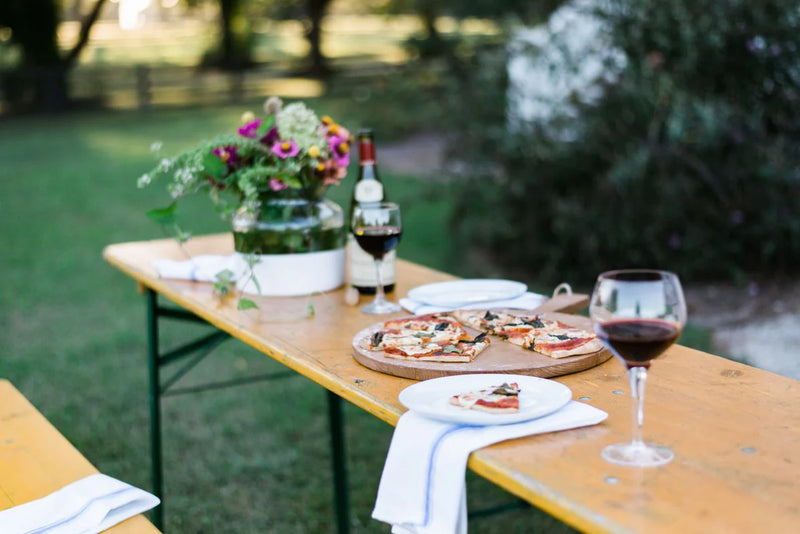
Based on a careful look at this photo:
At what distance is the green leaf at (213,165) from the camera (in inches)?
95.0

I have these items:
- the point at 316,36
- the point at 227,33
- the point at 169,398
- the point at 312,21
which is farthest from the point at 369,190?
the point at 227,33

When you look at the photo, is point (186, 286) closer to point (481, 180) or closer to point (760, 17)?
point (481, 180)

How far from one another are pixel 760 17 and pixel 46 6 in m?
16.3

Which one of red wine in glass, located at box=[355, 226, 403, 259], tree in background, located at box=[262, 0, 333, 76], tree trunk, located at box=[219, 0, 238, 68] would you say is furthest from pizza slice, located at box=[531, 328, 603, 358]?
tree trunk, located at box=[219, 0, 238, 68]

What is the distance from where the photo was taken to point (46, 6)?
1848 cm

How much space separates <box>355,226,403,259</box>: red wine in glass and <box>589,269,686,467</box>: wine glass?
34.6 inches

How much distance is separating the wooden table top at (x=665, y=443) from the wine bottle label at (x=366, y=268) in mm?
350

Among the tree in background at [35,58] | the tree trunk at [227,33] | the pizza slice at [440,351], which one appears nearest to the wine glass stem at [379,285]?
the pizza slice at [440,351]

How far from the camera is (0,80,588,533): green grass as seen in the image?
11.6 feet

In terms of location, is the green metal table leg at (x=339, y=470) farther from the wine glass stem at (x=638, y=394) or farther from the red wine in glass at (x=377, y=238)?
the wine glass stem at (x=638, y=394)

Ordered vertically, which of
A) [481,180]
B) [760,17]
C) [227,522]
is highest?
[760,17]

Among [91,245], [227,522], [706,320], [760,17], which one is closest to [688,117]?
[760,17]

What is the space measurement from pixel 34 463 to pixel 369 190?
1.06m

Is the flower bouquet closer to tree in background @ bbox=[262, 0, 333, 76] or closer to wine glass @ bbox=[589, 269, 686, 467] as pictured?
wine glass @ bbox=[589, 269, 686, 467]
